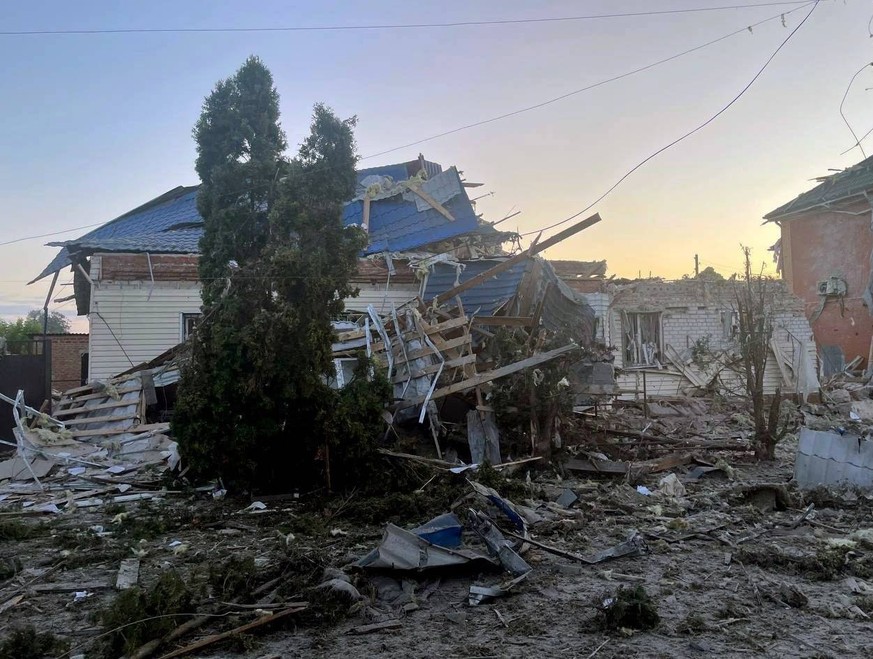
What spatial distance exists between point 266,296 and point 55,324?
2437 inches

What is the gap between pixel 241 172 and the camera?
841cm

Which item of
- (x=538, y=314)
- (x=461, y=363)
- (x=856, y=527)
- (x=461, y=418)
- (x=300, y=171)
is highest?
(x=300, y=171)

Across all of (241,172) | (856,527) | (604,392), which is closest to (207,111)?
(241,172)

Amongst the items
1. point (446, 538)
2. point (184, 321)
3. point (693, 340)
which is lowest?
point (446, 538)

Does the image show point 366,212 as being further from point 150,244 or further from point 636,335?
point 636,335

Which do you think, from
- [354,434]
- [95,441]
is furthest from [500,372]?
[95,441]

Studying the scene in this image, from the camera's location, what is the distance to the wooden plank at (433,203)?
1734cm

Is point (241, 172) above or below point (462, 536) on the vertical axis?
above

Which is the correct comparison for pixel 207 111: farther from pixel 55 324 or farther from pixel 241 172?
pixel 55 324

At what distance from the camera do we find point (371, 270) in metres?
15.7

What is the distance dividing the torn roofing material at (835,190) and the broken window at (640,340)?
8562 millimetres

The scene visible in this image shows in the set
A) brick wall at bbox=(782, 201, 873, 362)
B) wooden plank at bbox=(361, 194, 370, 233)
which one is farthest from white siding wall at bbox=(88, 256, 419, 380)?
brick wall at bbox=(782, 201, 873, 362)

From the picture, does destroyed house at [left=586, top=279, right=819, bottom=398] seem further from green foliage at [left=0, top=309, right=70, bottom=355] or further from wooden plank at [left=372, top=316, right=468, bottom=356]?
green foliage at [left=0, top=309, right=70, bottom=355]

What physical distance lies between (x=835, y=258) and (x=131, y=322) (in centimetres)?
2212
